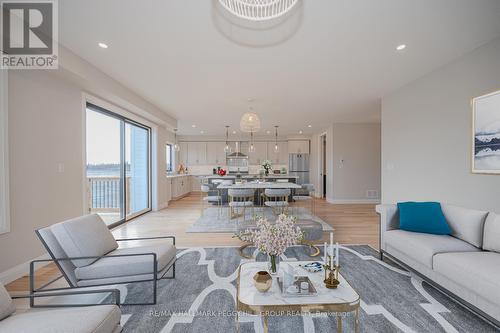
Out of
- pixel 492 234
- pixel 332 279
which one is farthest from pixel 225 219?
pixel 492 234

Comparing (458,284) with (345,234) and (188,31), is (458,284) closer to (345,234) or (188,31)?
(345,234)

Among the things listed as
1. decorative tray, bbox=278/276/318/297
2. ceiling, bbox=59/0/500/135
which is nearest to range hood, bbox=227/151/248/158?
ceiling, bbox=59/0/500/135

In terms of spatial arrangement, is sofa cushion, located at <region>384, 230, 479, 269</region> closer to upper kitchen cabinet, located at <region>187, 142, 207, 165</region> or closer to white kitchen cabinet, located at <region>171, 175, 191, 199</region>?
white kitchen cabinet, located at <region>171, 175, 191, 199</region>

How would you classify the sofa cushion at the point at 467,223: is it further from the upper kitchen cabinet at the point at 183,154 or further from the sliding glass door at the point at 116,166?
the upper kitchen cabinet at the point at 183,154

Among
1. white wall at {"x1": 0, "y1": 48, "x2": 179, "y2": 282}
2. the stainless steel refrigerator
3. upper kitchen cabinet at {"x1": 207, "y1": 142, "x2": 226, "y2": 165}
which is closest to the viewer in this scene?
white wall at {"x1": 0, "y1": 48, "x2": 179, "y2": 282}

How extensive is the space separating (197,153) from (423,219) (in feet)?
29.1

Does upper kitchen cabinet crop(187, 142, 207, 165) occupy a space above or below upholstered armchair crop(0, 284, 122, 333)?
above

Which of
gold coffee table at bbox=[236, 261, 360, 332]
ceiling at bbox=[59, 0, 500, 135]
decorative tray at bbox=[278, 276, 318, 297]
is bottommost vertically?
gold coffee table at bbox=[236, 261, 360, 332]

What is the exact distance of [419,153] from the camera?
12.3 ft

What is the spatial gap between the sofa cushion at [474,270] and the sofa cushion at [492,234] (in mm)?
90

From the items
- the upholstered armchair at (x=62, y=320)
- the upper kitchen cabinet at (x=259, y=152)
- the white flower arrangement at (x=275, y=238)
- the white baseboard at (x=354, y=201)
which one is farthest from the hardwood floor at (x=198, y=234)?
the upper kitchen cabinet at (x=259, y=152)

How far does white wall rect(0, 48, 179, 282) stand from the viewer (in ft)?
8.29

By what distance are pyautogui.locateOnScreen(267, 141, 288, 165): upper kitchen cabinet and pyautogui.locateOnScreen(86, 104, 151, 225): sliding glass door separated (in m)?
5.38

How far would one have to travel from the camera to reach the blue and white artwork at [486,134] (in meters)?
2.55
